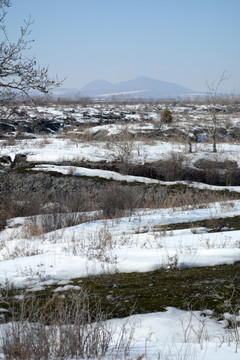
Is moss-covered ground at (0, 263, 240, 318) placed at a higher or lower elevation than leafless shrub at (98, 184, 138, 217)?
higher

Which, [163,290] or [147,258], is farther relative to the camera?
[147,258]

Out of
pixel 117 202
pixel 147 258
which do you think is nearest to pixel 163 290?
pixel 147 258

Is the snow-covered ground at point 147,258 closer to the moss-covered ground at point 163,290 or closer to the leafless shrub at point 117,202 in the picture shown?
the moss-covered ground at point 163,290

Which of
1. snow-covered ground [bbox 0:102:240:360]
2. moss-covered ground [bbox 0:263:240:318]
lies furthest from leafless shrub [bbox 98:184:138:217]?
moss-covered ground [bbox 0:263:240:318]

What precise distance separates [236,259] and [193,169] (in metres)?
13.4

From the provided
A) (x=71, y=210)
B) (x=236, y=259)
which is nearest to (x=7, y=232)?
(x=71, y=210)

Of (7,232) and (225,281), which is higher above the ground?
(225,281)

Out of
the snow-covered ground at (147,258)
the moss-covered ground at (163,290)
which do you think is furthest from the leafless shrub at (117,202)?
the moss-covered ground at (163,290)

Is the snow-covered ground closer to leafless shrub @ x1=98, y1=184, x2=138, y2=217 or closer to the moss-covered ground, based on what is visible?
the moss-covered ground

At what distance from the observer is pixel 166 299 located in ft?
12.0

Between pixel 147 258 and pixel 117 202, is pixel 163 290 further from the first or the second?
pixel 117 202

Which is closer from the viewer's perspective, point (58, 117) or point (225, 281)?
point (225, 281)

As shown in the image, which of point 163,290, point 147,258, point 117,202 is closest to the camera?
point 163,290

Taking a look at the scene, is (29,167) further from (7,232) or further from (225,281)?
(225,281)
